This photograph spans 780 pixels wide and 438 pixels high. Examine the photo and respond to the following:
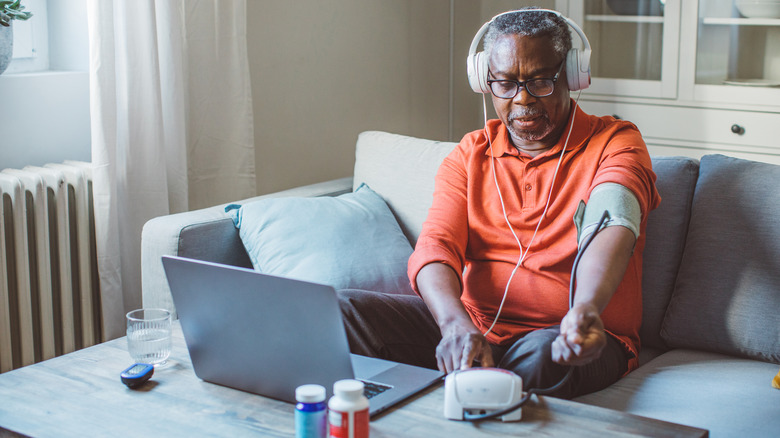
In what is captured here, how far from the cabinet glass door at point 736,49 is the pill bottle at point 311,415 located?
7.33 ft

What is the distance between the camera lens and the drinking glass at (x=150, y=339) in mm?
1253

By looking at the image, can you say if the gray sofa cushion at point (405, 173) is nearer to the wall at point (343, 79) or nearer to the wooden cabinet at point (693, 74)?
the wall at point (343, 79)

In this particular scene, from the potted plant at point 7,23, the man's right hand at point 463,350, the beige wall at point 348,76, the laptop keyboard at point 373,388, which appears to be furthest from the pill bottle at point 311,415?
the beige wall at point 348,76

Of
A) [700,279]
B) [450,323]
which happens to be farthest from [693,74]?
[450,323]

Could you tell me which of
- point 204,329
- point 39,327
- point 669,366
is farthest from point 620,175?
point 39,327

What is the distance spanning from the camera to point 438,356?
4.03ft

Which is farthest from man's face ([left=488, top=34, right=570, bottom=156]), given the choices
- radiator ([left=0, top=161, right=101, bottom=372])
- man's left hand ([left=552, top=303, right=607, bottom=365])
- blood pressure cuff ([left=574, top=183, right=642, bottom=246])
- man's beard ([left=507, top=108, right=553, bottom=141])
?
radiator ([left=0, top=161, right=101, bottom=372])

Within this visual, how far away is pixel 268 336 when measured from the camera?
3.46ft

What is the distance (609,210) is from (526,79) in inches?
13.7

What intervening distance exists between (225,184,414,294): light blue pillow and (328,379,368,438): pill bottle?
2.85 feet

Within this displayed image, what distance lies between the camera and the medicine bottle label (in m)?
0.91

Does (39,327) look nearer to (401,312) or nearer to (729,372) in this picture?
(401,312)

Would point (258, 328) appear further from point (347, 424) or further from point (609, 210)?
point (609, 210)

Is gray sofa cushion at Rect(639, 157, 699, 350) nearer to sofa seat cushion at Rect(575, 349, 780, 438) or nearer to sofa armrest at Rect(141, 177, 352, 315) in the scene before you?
sofa seat cushion at Rect(575, 349, 780, 438)
